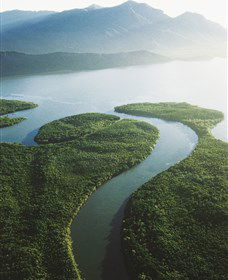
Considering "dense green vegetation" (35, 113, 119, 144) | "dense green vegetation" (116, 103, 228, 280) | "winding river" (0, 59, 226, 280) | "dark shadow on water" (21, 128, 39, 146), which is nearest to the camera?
"dense green vegetation" (116, 103, 228, 280)

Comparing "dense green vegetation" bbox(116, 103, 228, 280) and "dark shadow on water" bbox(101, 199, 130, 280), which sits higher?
"dense green vegetation" bbox(116, 103, 228, 280)

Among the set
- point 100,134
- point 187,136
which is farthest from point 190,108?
point 100,134

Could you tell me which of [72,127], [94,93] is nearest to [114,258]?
[72,127]

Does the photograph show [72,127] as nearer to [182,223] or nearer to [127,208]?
[127,208]

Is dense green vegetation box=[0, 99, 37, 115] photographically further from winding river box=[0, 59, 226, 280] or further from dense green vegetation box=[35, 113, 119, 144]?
dense green vegetation box=[35, 113, 119, 144]

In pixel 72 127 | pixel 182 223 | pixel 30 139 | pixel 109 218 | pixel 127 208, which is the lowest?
pixel 109 218

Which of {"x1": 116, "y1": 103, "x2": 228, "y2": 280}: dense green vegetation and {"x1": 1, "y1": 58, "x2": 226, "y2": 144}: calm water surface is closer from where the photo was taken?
{"x1": 116, "y1": 103, "x2": 228, "y2": 280}: dense green vegetation

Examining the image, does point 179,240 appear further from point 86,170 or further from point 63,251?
point 86,170

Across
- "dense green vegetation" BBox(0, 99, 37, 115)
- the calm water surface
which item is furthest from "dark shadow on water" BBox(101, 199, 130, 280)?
"dense green vegetation" BBox(0, 99, 37, 115)

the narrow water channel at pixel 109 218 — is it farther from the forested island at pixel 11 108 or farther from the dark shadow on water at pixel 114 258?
the forested island at pixel 11 108
